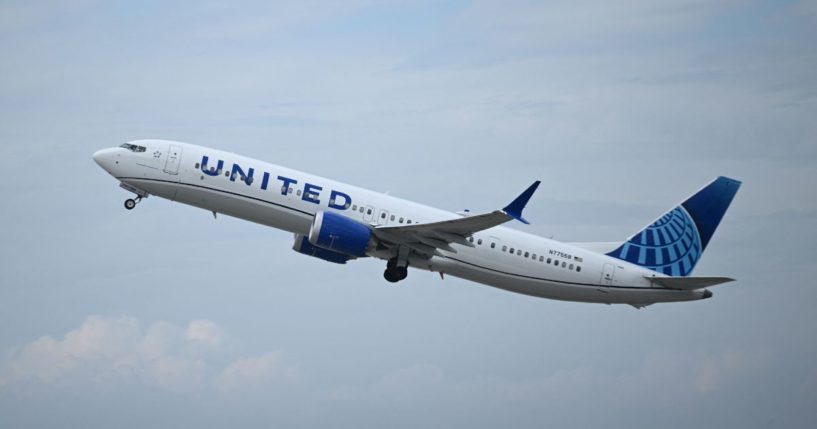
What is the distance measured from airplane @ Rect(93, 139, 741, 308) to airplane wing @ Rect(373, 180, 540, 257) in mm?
53

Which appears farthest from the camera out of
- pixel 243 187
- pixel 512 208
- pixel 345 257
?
pixel 345 257

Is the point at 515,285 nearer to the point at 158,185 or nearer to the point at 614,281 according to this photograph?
the point at 614,281

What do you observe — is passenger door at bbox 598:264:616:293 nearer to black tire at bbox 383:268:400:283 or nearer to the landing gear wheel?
the landing gear wheel

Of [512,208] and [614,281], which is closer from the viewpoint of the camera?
[512,208]

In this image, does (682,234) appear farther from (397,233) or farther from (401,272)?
(397,233)

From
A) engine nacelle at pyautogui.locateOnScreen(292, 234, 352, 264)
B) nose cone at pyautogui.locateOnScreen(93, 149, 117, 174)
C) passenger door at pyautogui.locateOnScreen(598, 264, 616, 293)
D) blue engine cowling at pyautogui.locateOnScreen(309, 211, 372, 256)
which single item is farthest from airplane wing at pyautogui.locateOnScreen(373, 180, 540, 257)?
nose cone at pyautogui.locateOnScreen(93, 149, 117, 174)

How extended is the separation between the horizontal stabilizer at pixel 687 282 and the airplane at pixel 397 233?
0.06 meters

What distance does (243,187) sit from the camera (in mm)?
53281

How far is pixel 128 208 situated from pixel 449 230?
1571cm

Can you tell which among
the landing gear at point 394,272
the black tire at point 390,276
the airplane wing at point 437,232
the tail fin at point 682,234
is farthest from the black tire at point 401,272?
the tail fin at point 682,234

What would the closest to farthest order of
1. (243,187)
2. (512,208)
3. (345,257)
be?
(512,208)
(243,187)
(345,257)

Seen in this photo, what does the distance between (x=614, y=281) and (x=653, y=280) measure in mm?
2037

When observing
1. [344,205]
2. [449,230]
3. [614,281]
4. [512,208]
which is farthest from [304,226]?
[614,281]

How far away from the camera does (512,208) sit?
1922 inches
